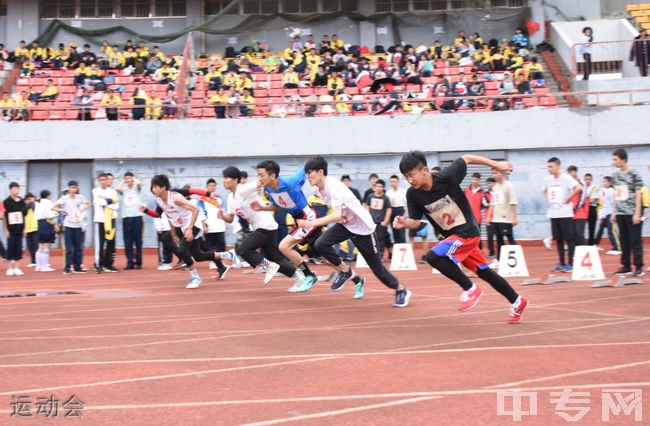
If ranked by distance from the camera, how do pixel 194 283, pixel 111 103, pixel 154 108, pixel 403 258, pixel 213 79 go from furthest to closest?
pixel 213 79 < pixel 111 103 < pixel 154 108 < pixel 403 258 < pixel 194 283

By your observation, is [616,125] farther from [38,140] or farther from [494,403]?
[494,403]

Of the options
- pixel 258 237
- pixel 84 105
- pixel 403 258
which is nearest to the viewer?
pixel 258 237

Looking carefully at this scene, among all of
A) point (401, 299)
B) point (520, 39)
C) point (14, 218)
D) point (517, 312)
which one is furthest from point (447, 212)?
point (520, 39)

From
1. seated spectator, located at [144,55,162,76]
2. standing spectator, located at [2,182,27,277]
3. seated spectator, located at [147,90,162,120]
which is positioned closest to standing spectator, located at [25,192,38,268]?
standing spectator, located at [2,182,27,277]

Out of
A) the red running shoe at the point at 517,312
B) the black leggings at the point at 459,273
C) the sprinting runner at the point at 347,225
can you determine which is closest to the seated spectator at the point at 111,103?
the sprinting runner at the point at 347,225

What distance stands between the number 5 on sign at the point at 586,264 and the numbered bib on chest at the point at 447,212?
18.5 ft

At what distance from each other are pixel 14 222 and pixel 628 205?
42.4ft

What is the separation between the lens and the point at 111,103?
26.0 metres

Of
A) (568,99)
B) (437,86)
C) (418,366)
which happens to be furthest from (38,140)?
(418,366)

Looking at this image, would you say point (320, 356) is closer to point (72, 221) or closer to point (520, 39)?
point (72, 221)

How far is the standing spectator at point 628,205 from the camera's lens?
12234 mm

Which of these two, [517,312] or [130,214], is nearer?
[517,312]

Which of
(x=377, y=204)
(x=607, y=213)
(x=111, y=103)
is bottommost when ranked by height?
(x=607, y=213)

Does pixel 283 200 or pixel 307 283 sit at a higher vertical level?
pixel 283 200
